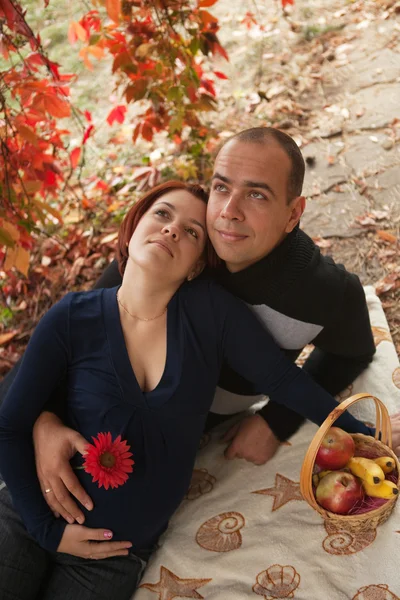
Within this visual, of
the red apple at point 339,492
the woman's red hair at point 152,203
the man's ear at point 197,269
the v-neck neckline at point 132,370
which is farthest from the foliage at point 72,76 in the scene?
the red apple at point 339,492

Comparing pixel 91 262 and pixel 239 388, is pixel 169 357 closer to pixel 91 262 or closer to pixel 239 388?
pixel 239 388

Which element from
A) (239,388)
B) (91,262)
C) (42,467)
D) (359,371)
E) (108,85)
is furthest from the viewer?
(108,85)

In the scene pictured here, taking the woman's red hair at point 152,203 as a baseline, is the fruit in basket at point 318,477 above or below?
below

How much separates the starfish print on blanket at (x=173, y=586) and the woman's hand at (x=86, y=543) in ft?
0.68

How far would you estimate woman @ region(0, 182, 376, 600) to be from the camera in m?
1.86

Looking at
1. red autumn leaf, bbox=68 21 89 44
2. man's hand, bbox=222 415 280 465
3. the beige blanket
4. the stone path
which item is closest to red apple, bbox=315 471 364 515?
the beige blanket

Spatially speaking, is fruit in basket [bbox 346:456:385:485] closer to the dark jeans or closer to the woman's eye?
the dark jeans

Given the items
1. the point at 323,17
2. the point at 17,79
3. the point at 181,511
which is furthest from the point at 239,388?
the point at 323,17

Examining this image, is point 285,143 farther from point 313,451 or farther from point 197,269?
point 313,451

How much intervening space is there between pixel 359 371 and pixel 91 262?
2021 millimetres

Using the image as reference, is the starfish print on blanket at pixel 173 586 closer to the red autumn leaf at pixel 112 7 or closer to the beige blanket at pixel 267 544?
the beige blanket at pixel 267 544

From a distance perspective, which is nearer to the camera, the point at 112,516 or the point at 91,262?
the point at 112,516

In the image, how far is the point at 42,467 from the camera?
190 centimetres

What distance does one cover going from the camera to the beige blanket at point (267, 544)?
176cm
